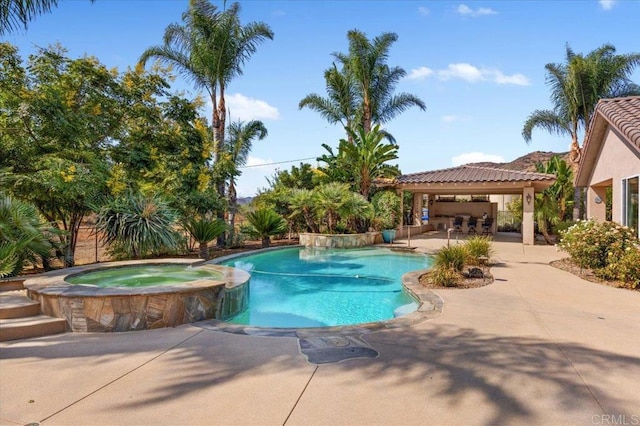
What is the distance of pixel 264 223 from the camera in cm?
1642

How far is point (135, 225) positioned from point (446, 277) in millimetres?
8468

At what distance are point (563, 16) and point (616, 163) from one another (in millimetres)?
4871

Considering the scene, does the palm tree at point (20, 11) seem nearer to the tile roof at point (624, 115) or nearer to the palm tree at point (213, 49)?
the palm tree at point (213, 49)

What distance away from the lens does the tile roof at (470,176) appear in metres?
16.9

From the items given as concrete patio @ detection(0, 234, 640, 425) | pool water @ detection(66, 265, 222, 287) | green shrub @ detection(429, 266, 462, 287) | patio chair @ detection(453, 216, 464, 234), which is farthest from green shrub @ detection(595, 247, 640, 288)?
patio chair @ detection(453, 216, 464, 234)

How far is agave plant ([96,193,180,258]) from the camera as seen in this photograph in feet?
32.6

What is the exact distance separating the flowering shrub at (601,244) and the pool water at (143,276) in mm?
9119

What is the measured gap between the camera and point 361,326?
17.2ft

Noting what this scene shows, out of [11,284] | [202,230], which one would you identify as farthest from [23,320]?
[202,230]

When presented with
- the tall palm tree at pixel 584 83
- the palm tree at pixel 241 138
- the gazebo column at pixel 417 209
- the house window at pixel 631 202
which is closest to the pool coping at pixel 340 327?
the house window at pixel 631 202

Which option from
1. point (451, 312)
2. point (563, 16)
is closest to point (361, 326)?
point (451, 312)

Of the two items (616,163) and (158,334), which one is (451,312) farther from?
(616,163)

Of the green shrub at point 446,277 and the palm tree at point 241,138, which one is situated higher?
the palm tree at point 241,138

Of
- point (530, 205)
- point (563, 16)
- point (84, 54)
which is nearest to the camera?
point (84, 54)
